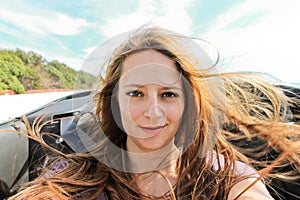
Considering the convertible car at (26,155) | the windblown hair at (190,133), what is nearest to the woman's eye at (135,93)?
the windblown hair at (190,133)

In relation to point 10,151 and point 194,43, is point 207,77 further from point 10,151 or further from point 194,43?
point 10,151

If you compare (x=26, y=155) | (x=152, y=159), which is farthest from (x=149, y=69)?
(x=26, y=155)

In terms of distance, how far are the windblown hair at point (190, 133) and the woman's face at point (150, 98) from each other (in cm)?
3

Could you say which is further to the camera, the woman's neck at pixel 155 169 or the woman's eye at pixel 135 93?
the woman's neck at pixel 155 169

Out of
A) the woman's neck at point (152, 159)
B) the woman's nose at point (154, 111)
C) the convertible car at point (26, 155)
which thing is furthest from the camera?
the convertible car at point (26, 155)

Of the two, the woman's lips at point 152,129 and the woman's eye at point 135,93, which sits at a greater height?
the woman's eye at point 135,93

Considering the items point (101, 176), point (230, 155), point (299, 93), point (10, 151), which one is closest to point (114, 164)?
point (101, 176)

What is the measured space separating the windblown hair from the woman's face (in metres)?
0.03

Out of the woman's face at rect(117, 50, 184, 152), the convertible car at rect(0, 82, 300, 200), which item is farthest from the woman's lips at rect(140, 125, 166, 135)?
the convertible car at rect(0, 82, 300, 200)

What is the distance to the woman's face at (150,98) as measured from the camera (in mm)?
948

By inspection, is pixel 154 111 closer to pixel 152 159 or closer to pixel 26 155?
pixel 152 159

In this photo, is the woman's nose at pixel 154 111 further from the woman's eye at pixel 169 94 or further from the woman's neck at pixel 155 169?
the woman's neck at pixel 155 169

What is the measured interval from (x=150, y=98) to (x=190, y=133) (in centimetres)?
26

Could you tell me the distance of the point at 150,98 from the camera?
0.95 meters
